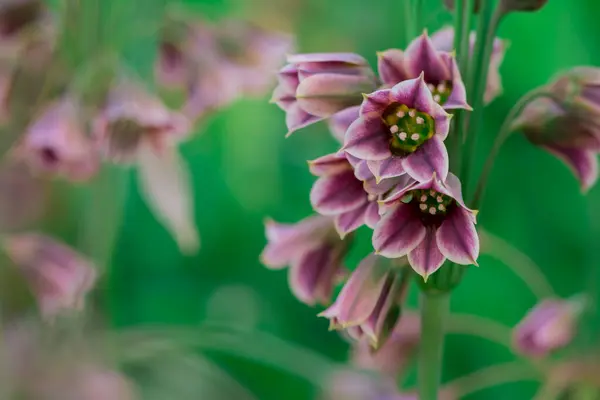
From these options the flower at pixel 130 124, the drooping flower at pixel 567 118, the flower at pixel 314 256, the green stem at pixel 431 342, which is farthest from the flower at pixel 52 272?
the drooping flower at pixel 567 118

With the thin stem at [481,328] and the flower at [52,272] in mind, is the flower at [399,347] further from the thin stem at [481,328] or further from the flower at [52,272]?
the flower at [52,272]

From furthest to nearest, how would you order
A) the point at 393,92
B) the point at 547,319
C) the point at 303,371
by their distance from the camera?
the point at 303,371 < the point at 547,319 < the point at 393,92

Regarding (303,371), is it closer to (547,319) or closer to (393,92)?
(547,319)

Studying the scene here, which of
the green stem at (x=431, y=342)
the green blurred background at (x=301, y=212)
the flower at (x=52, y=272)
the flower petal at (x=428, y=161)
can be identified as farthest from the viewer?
the flower at (x=52, y=272)

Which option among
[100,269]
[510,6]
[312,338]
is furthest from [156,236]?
[510,6]

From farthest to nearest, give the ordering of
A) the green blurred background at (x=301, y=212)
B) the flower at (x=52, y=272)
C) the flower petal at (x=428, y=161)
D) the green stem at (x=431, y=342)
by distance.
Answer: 1. the flower at (x=52, y=272)
2. the green blurred background at (x=301, y=212)
3. the green stem at (x=431, y=342)
4. the flower petal at (x=428, y=161)

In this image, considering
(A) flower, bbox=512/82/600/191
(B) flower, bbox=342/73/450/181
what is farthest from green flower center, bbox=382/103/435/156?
(A) flower, bbox=512/82/600/191

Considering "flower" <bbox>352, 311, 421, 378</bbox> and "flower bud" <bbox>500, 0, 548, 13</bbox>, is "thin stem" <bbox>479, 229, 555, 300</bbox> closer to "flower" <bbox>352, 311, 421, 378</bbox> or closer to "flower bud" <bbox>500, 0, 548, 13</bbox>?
"flower" <bbox>352, 311, 421, 378</bbox>
